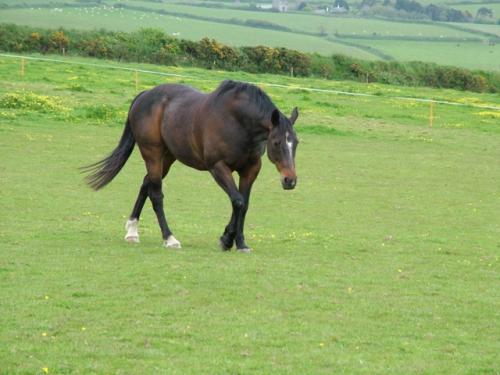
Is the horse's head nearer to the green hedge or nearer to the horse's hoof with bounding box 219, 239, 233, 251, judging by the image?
the horse's hoof with bounding box 219, 239, 233, 251

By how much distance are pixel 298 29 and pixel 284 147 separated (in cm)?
8517

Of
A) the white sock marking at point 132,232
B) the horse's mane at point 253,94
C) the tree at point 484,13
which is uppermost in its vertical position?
the horse's mane at point 253,94

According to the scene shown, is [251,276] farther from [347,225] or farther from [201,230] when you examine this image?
[347,225]

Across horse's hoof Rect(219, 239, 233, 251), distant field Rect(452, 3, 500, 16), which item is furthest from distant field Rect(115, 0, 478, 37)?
horse's hoof Rect(219, 239, 233, 251)

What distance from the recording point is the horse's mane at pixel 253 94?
Answer: 11984 mm

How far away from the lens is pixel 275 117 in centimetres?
1161

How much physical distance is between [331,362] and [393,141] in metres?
23.3

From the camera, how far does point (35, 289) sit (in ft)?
32.3

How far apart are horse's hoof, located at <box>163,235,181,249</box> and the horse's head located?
1.89 meters

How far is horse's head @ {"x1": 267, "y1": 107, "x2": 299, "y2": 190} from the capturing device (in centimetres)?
1157

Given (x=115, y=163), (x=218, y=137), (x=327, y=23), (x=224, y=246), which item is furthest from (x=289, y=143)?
(x=327, y=23)

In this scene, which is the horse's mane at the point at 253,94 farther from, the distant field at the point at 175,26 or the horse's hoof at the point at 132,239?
the distant field at the point at 175,26

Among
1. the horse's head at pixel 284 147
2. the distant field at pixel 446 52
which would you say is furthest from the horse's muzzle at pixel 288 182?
the distant field at pixel 446 52

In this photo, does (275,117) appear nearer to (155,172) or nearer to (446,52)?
(155,172)
